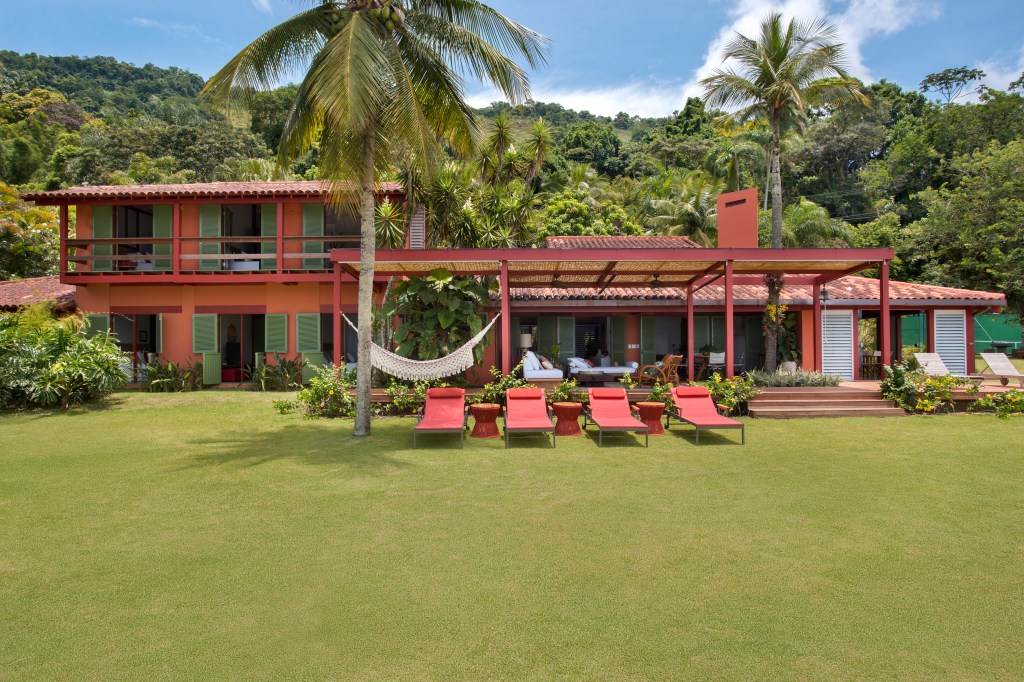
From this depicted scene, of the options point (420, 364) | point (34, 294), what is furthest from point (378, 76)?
point (34, 294)

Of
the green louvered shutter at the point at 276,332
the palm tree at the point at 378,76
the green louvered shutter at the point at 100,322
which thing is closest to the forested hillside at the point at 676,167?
the palm tree at the point at 378,76

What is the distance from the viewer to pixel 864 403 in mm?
10375

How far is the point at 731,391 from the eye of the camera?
33.1 ft

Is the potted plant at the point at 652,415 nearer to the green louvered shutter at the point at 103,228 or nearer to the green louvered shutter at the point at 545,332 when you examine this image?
the green louvered shutter at the point at 545,332

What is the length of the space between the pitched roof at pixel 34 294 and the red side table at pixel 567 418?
13.4 meters

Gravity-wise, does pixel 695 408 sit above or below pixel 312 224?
below

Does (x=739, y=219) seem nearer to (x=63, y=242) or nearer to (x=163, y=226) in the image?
(x=163, y=226)

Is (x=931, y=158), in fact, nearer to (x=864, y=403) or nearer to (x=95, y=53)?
(x=864, y=403)

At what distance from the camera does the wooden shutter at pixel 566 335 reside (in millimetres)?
15453

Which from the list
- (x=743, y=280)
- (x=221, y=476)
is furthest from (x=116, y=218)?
(x=743, y=280)

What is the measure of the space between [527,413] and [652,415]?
1.86 metres

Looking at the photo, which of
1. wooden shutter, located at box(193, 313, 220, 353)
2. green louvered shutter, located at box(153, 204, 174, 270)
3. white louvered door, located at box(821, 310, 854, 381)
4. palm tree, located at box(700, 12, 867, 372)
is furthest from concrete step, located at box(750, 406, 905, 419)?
green louvered shutter, located at box(153, 204, 174, 270)

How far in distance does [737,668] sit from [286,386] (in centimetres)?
1276

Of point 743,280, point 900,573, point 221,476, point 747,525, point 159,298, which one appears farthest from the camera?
point 159,298
